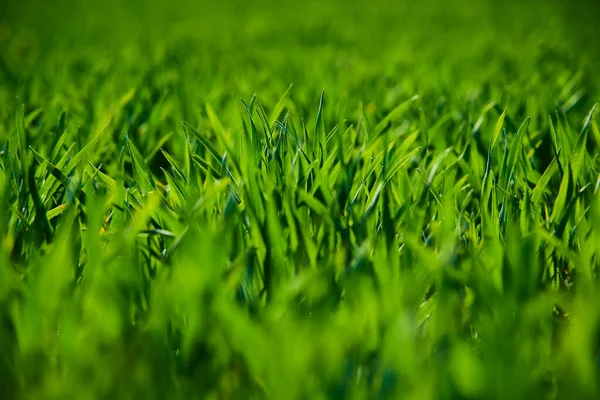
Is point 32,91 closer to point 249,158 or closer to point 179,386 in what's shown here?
point 249,158

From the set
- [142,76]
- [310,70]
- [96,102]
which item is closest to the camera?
[96,102]

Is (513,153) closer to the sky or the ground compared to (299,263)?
closer to the sky

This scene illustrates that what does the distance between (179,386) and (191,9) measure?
7.34 m

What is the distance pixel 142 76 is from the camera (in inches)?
99.1

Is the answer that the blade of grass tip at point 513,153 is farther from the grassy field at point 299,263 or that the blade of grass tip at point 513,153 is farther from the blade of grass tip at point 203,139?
the blade of grass tip at point 203,139

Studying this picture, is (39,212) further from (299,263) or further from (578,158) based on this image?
(578,158)

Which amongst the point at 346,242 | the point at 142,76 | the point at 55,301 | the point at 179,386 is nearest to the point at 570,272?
the point at 346,242

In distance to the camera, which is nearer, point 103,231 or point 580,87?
point 103,231

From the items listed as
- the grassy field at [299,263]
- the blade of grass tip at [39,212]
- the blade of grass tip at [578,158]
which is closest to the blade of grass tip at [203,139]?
the grassy field at [299,263]

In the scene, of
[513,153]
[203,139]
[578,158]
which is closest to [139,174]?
[203,139]

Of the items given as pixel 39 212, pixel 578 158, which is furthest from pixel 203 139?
pixel 578 158

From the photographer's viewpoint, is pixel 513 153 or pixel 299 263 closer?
pixel 299 263

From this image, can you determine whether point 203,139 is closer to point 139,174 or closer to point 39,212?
point 139,174

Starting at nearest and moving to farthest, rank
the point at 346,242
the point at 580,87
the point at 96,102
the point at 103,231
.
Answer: the point at 346,242 → the point at 103,231 → the point at 96,102 → the point at 580,87
